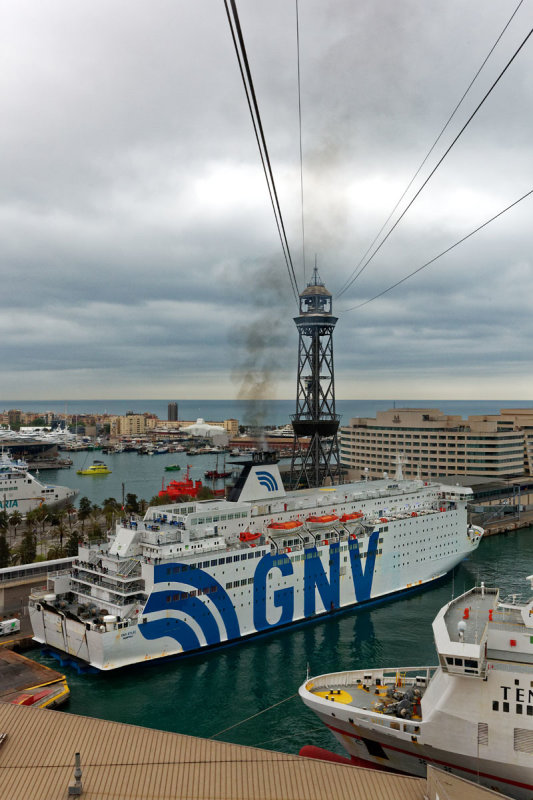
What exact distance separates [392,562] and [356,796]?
16423 mm

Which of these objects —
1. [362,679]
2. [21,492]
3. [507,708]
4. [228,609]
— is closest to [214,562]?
[228,609]

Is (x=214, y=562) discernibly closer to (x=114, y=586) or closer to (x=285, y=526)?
(x=114, y=586)

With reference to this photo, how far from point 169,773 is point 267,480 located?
16.3 m

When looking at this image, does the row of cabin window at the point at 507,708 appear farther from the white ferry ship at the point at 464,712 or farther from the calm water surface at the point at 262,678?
the calm water surface at the point at 262,678

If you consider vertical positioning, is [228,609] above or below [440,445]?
below

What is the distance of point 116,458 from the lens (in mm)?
103000

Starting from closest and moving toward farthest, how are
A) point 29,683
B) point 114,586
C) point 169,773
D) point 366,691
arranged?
point 169,773
point 366,691
point 29,683
point 114,586

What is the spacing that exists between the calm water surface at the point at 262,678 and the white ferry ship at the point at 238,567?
22.9 inches

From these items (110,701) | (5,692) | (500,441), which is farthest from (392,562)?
(500,441)

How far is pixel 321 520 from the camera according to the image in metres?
23.3

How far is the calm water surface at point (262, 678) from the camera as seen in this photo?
1410cm

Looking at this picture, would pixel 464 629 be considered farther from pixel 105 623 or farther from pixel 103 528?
pixel 103 528

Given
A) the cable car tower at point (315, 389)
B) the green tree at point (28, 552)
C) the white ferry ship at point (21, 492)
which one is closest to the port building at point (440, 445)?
the cable car tower at point (315, 389)

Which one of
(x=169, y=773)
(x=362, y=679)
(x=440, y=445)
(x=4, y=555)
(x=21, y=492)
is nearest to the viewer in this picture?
(x=169, y=773)
